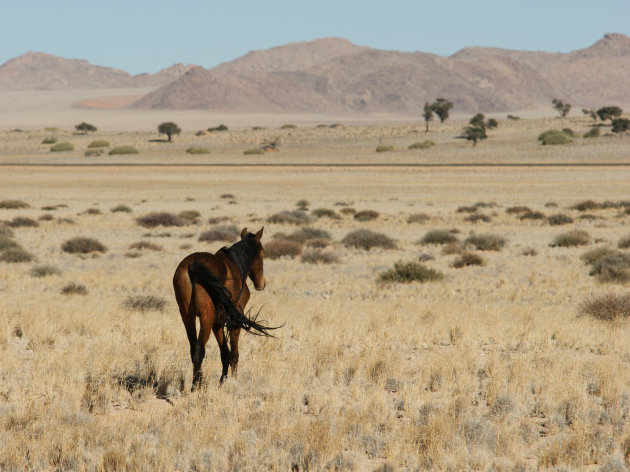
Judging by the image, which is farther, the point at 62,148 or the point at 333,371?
the point at 62,148

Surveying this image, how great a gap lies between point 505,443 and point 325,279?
41.4 feet

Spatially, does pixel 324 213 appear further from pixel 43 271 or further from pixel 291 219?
pixel 43 271

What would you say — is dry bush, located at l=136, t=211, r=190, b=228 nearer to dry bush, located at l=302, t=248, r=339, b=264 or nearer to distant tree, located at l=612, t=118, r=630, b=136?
dry bush, located at l=302, t=248, r=339, b=264

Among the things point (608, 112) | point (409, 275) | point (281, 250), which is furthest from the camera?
point (608, 112)

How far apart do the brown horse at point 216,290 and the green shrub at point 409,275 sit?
35.8 ft

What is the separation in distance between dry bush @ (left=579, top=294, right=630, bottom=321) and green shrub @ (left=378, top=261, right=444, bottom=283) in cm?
551

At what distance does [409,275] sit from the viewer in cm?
1797

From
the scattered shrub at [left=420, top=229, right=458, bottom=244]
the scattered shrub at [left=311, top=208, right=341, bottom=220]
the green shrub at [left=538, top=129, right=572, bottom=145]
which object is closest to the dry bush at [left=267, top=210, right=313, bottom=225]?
the scattered shrub at [left=311, top=208, right=341, bottom=220]

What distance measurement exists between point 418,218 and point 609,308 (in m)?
22.8

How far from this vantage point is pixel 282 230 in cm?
3136

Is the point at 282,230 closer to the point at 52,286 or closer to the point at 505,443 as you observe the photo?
the point at 52,286

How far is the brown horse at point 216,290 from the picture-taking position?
6.69m

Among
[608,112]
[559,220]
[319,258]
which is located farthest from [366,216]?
[608,112]

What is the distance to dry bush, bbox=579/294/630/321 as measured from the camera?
40.7 ft
